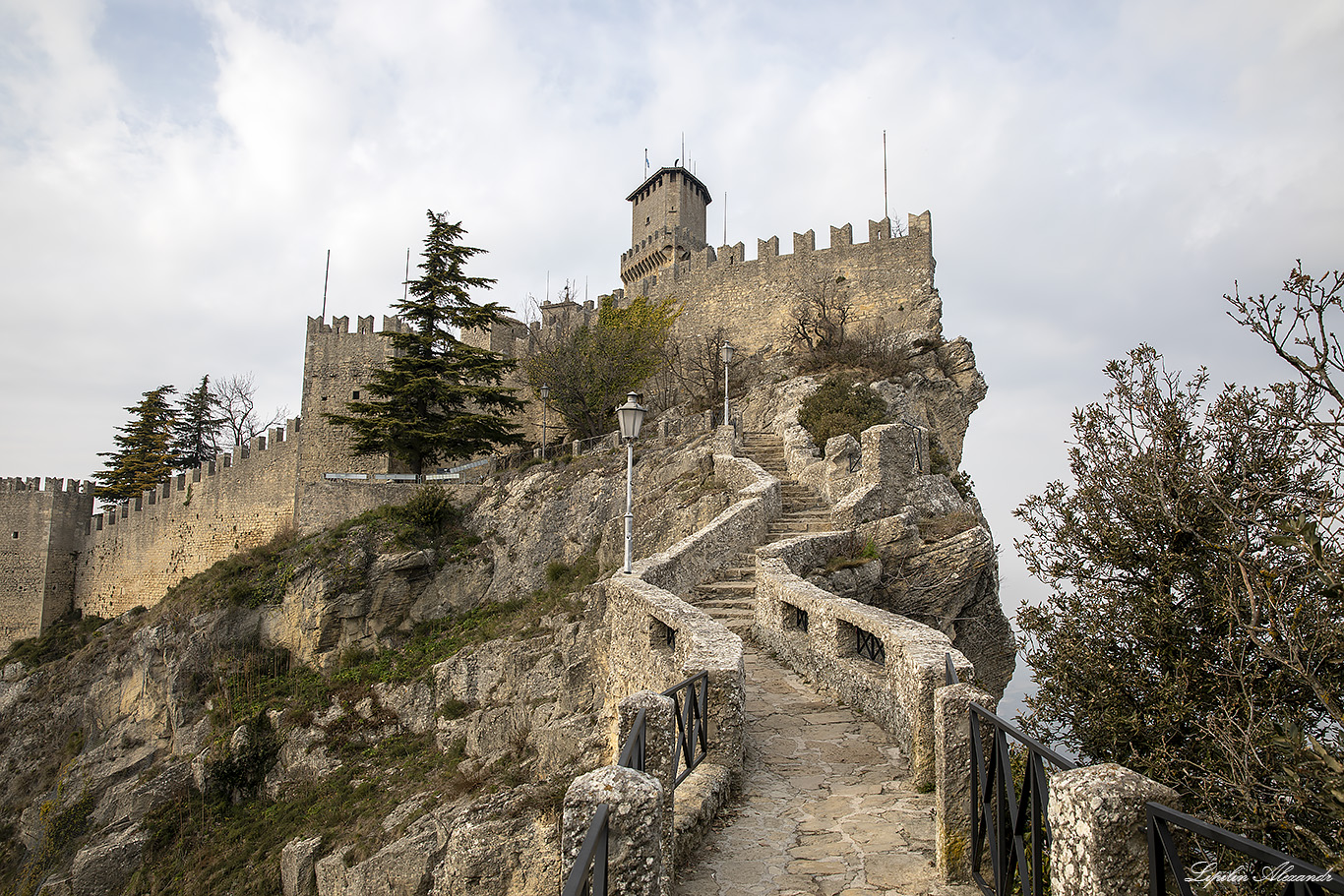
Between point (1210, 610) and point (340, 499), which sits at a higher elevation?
point (340, 499)

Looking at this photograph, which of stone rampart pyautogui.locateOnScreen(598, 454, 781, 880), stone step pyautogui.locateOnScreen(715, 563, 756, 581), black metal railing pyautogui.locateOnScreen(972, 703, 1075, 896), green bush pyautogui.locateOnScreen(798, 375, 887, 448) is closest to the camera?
black metal railing pyautogui.locateOnScreen(972, 703, 1075, 896)

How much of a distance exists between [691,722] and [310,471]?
25.2 meters

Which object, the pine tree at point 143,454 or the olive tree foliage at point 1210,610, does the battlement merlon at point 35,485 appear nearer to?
the pine tree at point 143,454

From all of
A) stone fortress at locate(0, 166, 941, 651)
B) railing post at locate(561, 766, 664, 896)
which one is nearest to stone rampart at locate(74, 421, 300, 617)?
stone fortress at locate(0, 166, 941, 651)

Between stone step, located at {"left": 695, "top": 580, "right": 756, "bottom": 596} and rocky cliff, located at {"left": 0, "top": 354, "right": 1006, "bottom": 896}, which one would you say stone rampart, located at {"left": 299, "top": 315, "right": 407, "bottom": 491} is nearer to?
rocky cliff, located at {"left": 0, "top": 354, "right": 1006, "bottom": 896}

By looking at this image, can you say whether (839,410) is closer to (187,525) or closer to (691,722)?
(691,722)

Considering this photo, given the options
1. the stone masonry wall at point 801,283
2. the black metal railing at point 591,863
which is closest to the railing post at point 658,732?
the black metal railing at point 591,863

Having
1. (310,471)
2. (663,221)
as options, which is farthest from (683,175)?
(310,471)

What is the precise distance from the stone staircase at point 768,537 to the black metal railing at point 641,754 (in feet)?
14.7

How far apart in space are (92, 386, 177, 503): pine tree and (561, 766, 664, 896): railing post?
129 feet

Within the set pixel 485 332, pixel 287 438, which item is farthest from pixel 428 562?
pixel 485 332

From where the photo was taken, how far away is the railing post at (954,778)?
4172 mm

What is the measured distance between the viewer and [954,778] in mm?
4246

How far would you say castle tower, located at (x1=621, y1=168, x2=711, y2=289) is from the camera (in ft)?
125
